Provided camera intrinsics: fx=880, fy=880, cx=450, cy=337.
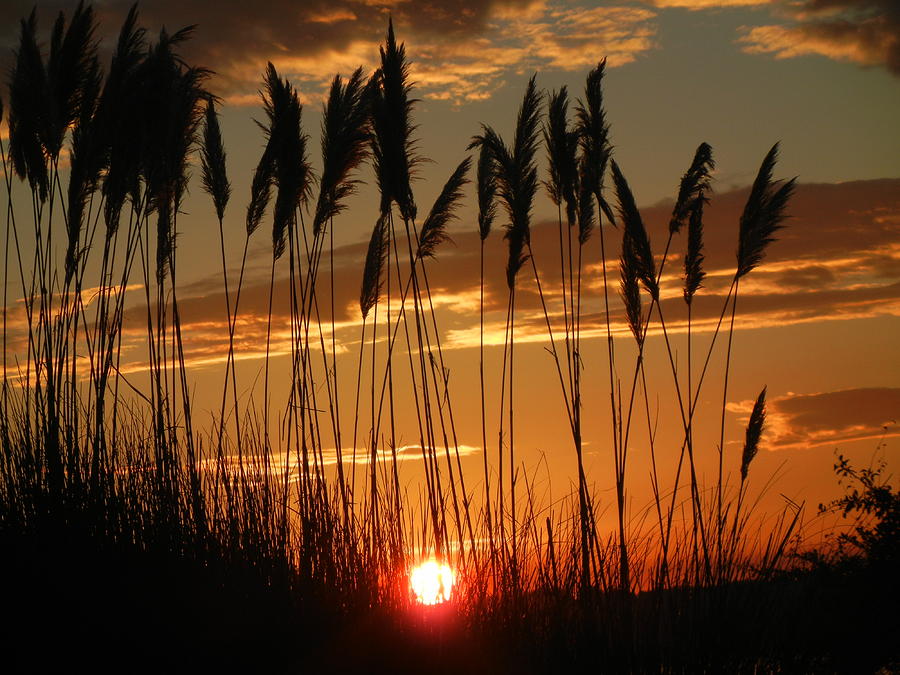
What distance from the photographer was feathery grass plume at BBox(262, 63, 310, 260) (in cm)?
457

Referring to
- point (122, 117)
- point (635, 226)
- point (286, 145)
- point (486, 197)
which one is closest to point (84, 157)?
point (122, 117)

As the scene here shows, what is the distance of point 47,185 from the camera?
16.3 feet

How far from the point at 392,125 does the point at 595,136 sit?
1.14 m

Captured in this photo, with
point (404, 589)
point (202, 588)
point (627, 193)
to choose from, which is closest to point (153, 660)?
point (202, 588)

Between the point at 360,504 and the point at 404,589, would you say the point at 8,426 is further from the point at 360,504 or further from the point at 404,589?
the point at 404,589

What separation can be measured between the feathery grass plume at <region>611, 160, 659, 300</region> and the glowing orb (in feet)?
6.09

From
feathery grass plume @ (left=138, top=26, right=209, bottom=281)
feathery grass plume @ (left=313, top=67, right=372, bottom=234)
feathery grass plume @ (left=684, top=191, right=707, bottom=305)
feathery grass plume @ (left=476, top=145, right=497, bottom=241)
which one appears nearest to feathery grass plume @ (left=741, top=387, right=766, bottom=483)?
feathery grass plume @ (left=684, top=191, right=707, bottom=305)

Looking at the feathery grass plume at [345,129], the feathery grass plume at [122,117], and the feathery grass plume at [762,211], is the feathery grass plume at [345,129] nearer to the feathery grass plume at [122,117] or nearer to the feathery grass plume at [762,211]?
the feathery grass plume at [122,117]

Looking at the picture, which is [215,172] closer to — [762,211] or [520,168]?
[520,168]

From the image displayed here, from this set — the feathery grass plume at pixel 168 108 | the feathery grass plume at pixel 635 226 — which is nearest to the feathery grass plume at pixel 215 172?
the feathery grass plume at pixel 168 108

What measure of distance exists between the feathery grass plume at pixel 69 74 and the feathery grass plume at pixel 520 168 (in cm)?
212

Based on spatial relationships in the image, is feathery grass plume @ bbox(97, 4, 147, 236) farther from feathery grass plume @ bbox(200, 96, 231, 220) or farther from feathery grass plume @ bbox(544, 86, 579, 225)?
feathery grass plume @ bbox(544, 86, 579, 225)

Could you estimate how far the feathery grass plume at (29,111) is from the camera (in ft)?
15.7

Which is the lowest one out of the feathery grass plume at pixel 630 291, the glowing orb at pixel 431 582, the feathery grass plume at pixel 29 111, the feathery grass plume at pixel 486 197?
the glowing orb at pixel 431 582
